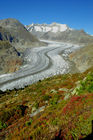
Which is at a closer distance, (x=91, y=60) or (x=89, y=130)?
(x=89, y=130)

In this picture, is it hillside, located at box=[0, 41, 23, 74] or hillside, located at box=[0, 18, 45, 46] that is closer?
hillside, located at box=[0, 41, 23, 74]

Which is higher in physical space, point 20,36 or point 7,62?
point 20,36

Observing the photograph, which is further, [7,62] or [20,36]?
[20,36]

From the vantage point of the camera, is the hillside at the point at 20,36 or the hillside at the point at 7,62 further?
the hillside at the point at 20,36

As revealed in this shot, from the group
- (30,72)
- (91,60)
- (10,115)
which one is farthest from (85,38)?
(10,115)

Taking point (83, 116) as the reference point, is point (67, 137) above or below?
below

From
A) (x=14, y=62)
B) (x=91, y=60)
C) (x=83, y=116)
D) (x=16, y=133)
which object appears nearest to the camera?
(x=83, y=116)

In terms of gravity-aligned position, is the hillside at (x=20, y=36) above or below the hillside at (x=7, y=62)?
above

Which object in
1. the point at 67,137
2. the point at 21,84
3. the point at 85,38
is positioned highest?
the point at 85,38

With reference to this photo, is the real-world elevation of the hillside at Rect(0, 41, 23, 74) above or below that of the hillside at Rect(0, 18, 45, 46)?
below

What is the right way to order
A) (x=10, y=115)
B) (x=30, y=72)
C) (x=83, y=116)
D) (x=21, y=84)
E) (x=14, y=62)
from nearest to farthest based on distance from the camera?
(x=83, y=116)
(x=10, y=115)
(x=21, y=84)
(x=30, y=72)
(x=14, y=62)

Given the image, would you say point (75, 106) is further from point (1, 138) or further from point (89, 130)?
point (1, 138)
